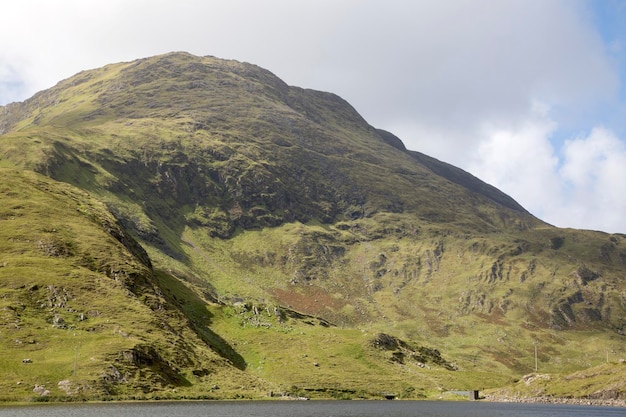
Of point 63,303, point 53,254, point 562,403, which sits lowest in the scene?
point 562,403

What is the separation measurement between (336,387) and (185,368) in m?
51.7

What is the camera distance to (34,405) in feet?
401

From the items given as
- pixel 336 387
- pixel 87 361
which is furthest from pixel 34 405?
pixel 336 387

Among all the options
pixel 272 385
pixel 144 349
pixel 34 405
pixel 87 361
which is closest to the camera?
pixel 34 405

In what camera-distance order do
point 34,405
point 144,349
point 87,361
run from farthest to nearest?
point 144,349
point 87,361
point 34,405

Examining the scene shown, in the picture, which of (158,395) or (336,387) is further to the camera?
(336,387)

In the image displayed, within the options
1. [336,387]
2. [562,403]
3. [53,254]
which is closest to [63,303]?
[53,254]

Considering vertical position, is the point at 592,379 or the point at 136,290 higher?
the point at 136,290

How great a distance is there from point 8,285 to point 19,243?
26.4 metres

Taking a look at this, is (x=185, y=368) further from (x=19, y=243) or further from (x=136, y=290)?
(x=19, y=243)

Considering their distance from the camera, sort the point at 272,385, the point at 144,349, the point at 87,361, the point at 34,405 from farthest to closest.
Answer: the point at 272,385 < the point at 144,349 < the point at 87,361 < the point at 34,405

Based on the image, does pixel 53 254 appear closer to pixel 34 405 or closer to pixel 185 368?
pixel 185 368

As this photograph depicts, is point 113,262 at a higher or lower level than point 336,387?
higher

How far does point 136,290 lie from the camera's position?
196000 mm
